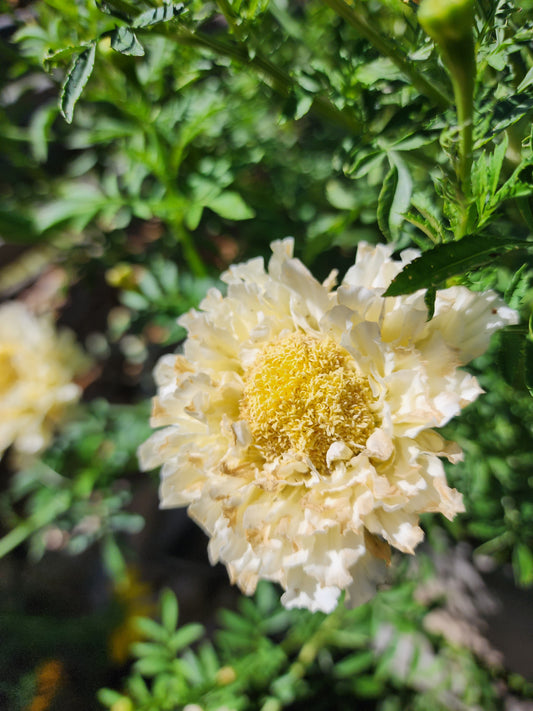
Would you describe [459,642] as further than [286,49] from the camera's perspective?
Yes

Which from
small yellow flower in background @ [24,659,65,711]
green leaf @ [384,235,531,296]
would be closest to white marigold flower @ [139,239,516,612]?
green leaf @ [384,235,531,296]

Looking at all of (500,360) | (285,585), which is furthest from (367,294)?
(285,585)

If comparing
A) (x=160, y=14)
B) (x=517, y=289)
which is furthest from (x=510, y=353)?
(x=160, y=14)

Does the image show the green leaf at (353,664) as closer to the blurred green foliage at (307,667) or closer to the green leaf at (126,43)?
the blurred green foliage at (307,667)

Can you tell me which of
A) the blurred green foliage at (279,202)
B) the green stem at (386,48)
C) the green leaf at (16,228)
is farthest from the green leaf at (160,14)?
the green leaf at (16,228)

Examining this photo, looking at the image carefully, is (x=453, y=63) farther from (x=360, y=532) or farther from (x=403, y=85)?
(x=360, y=532)
